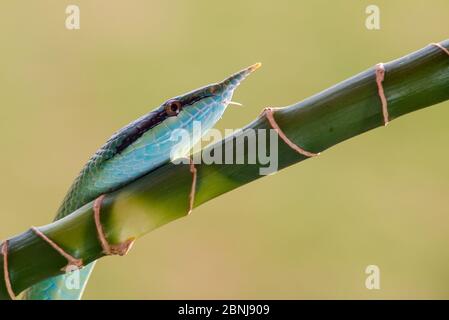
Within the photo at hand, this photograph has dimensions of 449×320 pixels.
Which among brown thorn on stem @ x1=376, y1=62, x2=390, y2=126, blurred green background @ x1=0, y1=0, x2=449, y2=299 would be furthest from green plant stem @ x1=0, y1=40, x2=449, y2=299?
blurred green background @ x1=0, y1=0, x2=449, y2=299

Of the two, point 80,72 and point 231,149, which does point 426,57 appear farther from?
point 80,72

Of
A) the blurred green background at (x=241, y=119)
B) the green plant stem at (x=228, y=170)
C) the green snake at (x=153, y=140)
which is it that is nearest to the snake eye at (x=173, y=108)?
the green snake at (x=153, y=140)

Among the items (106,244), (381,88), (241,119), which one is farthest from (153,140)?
(241,119)

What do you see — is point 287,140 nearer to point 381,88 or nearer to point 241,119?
point 381,88

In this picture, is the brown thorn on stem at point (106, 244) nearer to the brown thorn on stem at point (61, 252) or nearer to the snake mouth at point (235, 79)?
the brown thorn on stem at point (61, 252)

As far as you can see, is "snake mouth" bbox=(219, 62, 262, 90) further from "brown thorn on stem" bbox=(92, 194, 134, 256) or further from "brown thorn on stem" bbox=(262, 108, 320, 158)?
"brown thorn on stem" bbox=(92, 194, 134, 256)
